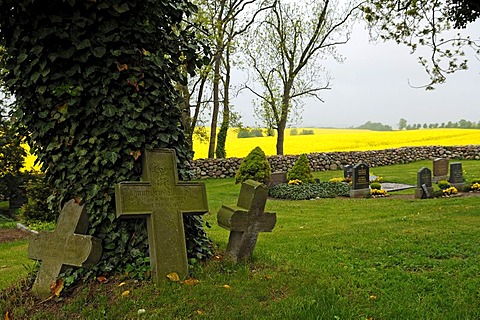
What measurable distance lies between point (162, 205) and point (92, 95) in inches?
49.0

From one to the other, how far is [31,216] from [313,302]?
11.1 meters

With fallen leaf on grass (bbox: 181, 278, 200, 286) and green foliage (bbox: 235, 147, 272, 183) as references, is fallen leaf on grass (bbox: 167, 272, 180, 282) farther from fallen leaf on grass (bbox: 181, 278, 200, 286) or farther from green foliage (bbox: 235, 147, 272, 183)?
green foliage (bbox: 235, 147, 272, 183)

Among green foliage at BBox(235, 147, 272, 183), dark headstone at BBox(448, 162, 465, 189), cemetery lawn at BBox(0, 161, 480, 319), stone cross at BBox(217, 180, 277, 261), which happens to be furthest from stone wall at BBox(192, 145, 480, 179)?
stone cross at BBox(217, 180, 277, 261)

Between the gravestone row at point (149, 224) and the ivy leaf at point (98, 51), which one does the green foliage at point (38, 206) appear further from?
the ivy leaf at point (98, 51)

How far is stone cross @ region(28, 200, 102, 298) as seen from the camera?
3.98 metres

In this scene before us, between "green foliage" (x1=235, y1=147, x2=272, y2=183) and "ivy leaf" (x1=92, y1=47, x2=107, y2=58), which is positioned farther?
"green foliage" (x1=235, y1=147, x2=272, y2=183)

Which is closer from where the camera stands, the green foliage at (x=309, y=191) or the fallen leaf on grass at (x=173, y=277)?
the fallen leaf on grass at (x=173, y=277)

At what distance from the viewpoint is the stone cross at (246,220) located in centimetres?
464

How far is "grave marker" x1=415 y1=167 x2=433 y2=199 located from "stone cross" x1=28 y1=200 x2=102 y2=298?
476 inches

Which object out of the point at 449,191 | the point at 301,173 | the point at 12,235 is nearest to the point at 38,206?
the point at 12,235

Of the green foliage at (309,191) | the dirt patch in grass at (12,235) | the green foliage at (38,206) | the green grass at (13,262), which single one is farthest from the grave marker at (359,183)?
the green grass at (13,262)

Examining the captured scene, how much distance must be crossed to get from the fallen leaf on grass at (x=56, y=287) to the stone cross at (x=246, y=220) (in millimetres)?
1644

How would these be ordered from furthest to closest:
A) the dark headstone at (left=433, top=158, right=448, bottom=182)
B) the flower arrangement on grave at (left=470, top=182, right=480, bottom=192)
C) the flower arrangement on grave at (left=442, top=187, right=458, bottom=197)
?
1. the dark headstone at (left=433, top=158, right=448, bottom=182)
2. the flower arrangement on grave at (left=470, top=182, right=480, bottom=192)
3. the flower arrangement on grave at (left=442, top=187, right=458, bottom=197)

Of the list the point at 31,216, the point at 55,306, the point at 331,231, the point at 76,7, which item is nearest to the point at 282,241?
the point at 331,231
